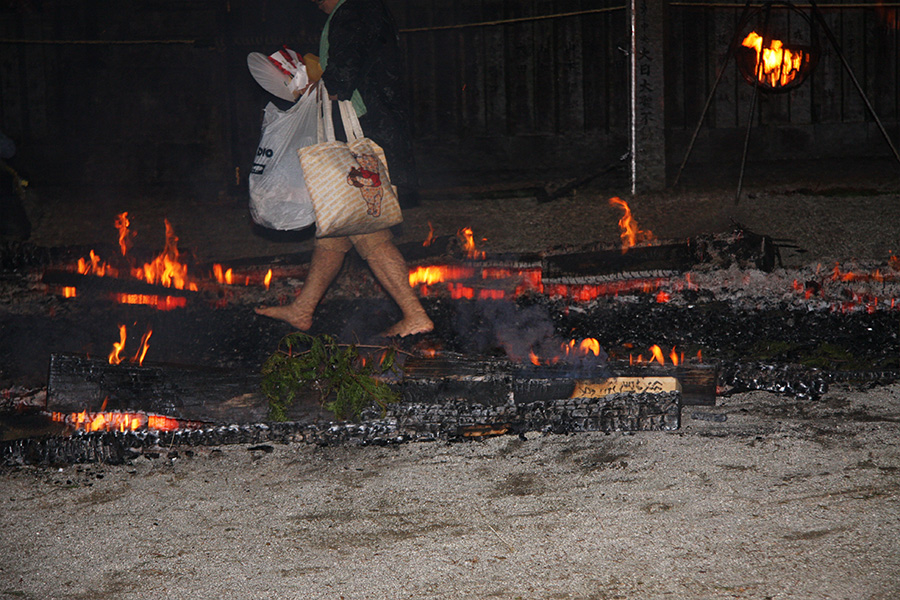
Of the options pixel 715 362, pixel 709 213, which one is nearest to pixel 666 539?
pixel 715 362

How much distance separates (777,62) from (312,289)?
4.53 meters

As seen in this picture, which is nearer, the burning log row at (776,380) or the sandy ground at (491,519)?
the sandy ground at (491,519)

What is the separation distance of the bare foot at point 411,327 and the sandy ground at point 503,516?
1.44 metres

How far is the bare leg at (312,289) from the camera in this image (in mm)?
4711

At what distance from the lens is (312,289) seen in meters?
4.75

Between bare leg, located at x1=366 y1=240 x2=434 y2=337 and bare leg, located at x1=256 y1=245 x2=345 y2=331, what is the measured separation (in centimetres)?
30

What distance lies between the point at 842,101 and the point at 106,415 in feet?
25.9

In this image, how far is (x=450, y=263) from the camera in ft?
18.4

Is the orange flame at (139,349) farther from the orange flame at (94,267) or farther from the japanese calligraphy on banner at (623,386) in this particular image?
the japanese calligraphy on banner at (623,386)

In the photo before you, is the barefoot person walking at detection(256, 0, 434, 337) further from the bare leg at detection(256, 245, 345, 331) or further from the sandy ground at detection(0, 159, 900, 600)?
the sandy ground at detection(0, 159, 900, 600)

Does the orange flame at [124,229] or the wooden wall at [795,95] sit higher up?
the wooden wall at [795,95]

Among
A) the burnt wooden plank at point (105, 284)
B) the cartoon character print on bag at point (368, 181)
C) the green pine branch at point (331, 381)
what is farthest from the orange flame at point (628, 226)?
the burnt wooden plank at point (105, 284)

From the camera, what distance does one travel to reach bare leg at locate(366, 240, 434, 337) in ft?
14.8

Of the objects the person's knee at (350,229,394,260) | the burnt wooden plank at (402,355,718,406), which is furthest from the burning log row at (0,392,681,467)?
the person's knee at (350,229,394,260)
